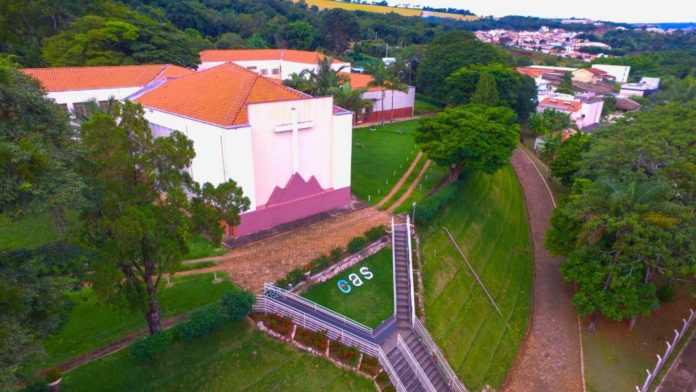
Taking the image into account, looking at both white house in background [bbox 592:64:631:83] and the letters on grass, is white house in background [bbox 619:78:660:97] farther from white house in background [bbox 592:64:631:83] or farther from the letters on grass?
the letters on grass

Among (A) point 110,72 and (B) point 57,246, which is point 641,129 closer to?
(B) point 57,246

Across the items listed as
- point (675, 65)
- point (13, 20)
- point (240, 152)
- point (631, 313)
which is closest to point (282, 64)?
point (13, 20)

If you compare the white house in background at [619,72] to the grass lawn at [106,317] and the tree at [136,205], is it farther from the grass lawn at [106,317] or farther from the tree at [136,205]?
the tree at [136,205]

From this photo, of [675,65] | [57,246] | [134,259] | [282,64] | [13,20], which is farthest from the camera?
[675,65]

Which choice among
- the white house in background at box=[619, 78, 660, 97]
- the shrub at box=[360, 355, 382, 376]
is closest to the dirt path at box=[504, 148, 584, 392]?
the shrub at box=[360, 355, 382, 376]

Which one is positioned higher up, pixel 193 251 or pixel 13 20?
pixel 13 20

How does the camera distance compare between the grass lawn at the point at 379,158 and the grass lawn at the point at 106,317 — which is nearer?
the grass lawn at the point at 106,317

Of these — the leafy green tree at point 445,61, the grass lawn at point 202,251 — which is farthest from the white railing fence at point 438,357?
the leafy green tree at point 445,61

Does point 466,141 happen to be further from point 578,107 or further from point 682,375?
point 578,107
